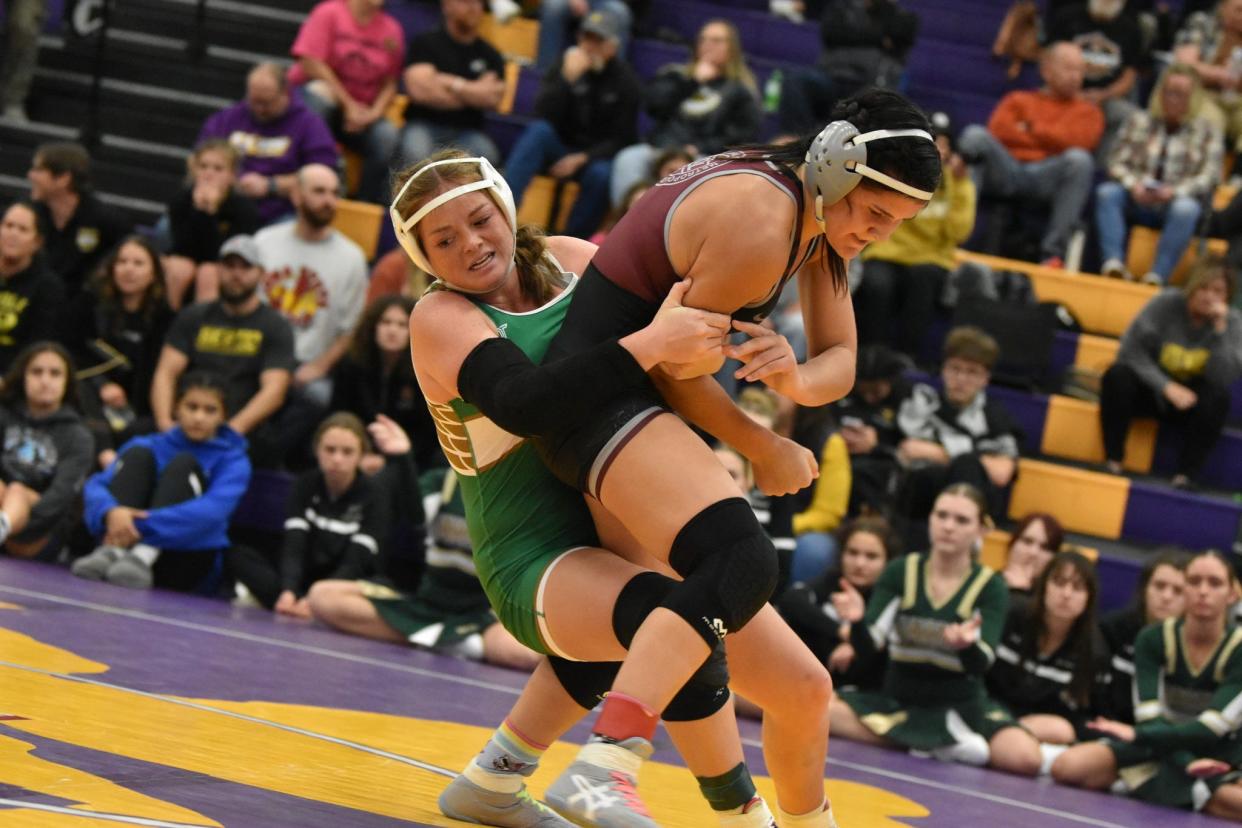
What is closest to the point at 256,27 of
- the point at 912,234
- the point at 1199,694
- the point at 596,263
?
the point at 912,234

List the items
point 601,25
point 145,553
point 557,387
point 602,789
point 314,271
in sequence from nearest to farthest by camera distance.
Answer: point 602,789 < point 557,387 < point 145,553 < point 314,271 < point 601,25

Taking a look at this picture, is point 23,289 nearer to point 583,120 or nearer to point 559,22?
point 583,120

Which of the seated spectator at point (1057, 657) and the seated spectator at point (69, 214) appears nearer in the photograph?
the seated spectator at point (1057, 657)

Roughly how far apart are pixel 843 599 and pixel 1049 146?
4129mm

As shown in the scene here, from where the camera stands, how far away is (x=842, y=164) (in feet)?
11.0

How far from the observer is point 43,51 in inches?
447

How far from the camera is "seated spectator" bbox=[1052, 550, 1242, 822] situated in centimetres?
641

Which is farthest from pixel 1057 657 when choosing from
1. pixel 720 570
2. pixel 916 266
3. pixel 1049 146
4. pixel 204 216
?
pixel 204 216

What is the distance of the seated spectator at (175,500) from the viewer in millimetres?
7629

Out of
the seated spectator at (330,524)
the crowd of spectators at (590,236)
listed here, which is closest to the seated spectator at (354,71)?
the crowd of spectators at (590,236)

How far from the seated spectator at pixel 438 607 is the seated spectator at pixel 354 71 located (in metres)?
3.16

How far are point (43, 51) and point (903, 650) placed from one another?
23.9ft

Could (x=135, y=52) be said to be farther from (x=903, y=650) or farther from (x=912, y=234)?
(x=903, y=650)

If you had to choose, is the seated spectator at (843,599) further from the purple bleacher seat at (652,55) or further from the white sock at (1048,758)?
the purple bleacher seat at (652,55)
